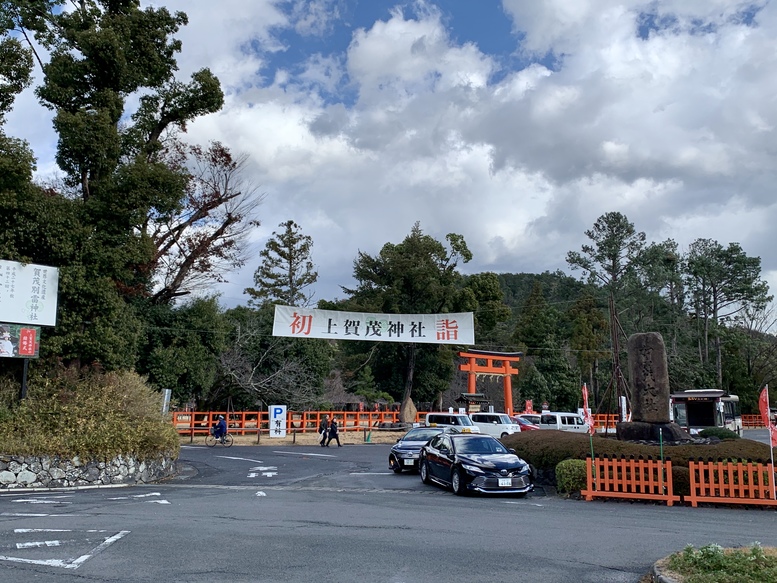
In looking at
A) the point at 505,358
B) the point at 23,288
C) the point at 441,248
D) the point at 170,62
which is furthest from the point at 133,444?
the point at 441,248

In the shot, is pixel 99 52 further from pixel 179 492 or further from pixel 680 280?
pixel 680 280

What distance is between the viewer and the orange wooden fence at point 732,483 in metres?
13.9

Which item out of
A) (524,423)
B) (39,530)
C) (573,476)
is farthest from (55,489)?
(524,423)

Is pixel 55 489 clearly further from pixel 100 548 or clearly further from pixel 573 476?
pixel 573 476

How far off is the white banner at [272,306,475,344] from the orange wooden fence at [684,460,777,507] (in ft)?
84.7

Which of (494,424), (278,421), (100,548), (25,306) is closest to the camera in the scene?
(100,548)

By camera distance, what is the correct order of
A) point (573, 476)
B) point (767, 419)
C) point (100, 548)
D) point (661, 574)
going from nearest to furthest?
→ 1. point (661, 574)
2. point (100, 548)
3. point (767, 419)
4. point (573, 476)

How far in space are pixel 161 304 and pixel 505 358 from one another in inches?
879

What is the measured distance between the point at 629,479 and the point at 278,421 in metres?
24.9

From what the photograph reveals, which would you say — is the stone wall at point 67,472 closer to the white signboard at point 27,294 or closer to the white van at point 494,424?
the white signboard at point 27,294

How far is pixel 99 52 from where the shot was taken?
77.5 feet

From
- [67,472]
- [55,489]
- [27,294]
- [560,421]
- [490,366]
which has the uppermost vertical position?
[27,294]

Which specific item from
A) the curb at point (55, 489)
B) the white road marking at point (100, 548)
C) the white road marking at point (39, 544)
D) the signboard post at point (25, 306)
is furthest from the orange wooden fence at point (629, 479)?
the signboard post at point (25, 306)

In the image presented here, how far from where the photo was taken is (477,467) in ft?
50.1
